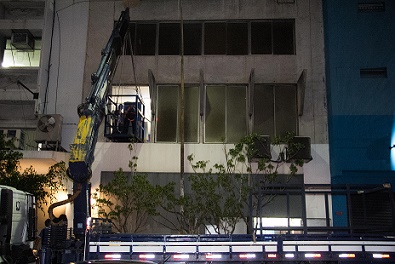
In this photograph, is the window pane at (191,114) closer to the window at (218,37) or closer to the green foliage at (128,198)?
the window at (218,37)

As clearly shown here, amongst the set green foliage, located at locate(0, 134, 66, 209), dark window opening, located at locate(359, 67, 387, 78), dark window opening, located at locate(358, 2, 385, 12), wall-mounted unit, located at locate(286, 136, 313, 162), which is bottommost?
green foliage, located at locate(0, 134, 66, 209)

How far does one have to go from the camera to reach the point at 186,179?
71.1 feet

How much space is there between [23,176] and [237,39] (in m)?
13.4

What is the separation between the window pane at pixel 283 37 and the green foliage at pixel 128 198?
10.5m

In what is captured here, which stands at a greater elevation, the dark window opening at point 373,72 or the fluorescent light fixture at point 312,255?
the dark window opening at point 373,72

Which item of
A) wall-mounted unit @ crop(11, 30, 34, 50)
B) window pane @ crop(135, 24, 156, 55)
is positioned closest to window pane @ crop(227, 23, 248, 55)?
window pane @ crop(135, 24, 156, 55)

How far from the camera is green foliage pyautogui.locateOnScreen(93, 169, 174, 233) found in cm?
1912

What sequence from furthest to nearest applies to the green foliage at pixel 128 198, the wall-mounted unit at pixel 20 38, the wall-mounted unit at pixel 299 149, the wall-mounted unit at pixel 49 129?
the wall-mounted unit at pixel 20 38, the wall-mounted unit at pixel 49 129, the wall-mounted unit at pixel 299 149, the green foliage at pixel 128 198

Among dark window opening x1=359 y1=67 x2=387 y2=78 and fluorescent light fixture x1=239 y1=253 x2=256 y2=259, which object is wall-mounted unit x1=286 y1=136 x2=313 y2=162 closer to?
dark window opening x1=359 y1=67 x2=387 y2=78

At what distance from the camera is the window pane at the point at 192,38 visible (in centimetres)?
2402

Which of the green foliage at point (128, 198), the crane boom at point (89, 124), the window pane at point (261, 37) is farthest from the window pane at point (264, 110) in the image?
the crane boom at point (89, 124)

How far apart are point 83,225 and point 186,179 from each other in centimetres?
1040

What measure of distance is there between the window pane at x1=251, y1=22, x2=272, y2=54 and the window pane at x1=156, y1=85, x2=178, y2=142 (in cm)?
509

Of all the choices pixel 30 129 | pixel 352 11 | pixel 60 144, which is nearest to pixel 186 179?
pixel 60 144
